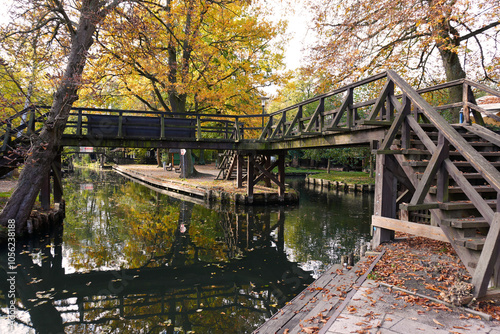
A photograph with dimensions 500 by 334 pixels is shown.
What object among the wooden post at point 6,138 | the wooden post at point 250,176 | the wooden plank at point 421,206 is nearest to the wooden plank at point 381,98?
the wooden plank at point 421,206

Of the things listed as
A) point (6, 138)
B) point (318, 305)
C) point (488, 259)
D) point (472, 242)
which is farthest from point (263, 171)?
Result: point (488, 259)

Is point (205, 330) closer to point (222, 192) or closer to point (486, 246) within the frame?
point (486, 246)

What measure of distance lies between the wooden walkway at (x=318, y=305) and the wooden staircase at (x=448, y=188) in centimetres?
142

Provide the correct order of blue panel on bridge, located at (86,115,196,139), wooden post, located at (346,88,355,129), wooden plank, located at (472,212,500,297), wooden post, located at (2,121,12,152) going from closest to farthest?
wooden plank, located at (472,212,500,297), wooden post, located at (346,88,355,129), wooden post, located at (2,121,12,152), blue panel on bridge, located at (86,115,196,139)

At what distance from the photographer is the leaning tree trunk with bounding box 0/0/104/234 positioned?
9648mm

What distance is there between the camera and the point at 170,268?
324 inches

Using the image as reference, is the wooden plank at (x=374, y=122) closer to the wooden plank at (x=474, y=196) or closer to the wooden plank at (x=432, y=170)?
the wooden plank at (x=432, y=170)

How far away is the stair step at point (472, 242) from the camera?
4090 mm

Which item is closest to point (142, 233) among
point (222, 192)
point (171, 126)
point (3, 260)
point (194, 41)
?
point (3, 260)

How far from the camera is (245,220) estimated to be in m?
13.8

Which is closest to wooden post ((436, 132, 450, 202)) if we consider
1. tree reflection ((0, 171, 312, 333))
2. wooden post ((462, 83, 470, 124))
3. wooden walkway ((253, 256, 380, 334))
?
wooden walkway ((253, 256, 380, 334))

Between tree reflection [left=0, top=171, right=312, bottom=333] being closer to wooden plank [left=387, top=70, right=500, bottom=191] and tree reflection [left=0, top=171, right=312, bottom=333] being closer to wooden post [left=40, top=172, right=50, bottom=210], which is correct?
wooden post [left=40, top=172, right=50, bottom=210]

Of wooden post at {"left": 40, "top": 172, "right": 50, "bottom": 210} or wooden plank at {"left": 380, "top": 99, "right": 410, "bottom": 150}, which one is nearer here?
wooden plank at {"left": 380, "top": 99, "right": 410, "bottom": 150}

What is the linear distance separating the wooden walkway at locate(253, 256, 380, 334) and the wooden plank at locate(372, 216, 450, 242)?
1215mm
